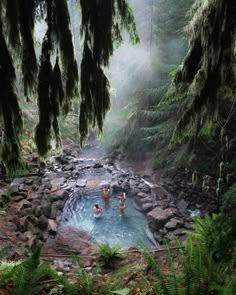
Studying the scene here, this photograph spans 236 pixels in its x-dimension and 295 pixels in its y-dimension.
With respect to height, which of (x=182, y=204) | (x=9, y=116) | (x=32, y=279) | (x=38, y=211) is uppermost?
(x=9, y=116)

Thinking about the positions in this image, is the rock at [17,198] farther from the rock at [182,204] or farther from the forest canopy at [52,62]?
the forest canopy at [52,62]

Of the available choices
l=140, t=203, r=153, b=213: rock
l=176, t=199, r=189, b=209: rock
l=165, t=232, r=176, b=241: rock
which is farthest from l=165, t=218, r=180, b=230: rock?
l=140, t=203, r=153, b=213: rock

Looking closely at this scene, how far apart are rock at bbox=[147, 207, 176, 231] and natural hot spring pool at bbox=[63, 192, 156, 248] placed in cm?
28

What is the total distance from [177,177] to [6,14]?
41.0 feet

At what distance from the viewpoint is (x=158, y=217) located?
11797mm

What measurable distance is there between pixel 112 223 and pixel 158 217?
1892mm

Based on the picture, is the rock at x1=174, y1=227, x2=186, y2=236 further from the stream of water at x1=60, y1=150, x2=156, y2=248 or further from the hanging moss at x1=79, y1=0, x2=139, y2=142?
the hanging moss at x1=79, y1=0, x2=139, y2=142

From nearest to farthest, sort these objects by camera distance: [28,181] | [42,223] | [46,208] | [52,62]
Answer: [52,62] < [42,223] < [46,208] < [28,181]

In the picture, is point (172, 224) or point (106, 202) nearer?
point (172, 224)

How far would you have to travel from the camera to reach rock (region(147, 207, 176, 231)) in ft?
38.1

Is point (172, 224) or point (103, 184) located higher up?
point (172, 224)

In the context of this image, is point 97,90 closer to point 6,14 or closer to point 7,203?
point 6,14

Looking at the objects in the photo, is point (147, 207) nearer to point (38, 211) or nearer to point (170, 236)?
point (170, 236)

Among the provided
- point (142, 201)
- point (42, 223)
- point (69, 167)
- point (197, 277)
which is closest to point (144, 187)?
point (142, 201)
